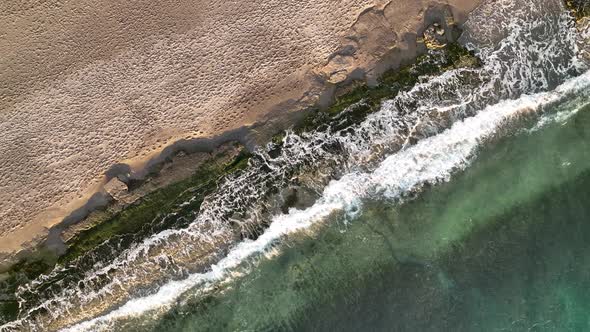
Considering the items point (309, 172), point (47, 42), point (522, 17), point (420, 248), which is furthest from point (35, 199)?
point (522, 17)

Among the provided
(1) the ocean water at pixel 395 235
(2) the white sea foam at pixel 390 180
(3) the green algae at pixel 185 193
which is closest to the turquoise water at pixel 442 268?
(1) the ocean water at pixel 395 235

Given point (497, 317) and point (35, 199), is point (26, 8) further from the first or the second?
point (497, 317)

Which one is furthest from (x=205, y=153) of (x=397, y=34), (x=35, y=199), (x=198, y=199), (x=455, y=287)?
(x=455, y=287)

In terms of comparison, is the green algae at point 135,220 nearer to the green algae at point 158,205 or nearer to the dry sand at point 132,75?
the green algae at point 158,205

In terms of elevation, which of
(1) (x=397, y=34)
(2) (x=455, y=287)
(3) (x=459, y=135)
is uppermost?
(1) (x=397, y=34)

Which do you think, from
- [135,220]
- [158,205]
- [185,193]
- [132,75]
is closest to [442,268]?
[185,193]

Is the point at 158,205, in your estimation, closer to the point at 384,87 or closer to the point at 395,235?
the point at 395,235

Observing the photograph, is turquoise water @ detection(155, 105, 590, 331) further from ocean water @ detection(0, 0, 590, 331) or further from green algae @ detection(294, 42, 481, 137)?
green algae @ detection(294, 42, 481, 137)

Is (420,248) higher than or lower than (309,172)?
lower
